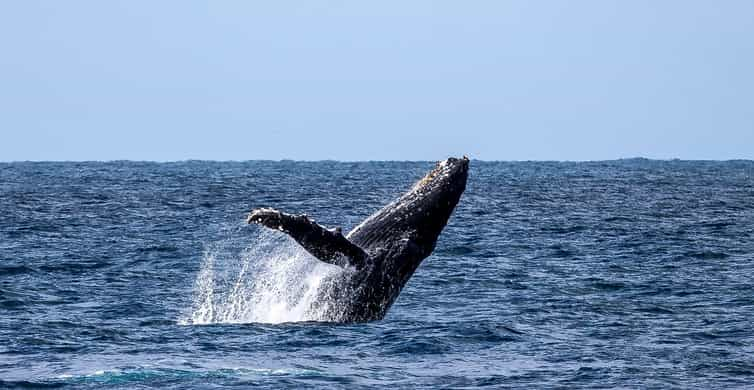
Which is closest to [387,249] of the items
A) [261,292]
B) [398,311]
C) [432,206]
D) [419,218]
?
[419,218]

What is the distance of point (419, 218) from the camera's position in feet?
55.2

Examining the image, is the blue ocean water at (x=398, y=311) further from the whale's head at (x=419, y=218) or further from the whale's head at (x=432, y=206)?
the whale's head at (x=432, y=206)

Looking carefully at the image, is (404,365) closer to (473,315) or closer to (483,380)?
(483,380)

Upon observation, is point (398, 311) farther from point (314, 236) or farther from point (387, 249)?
point (314, 236)

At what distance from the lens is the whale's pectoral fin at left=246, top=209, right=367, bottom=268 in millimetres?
14438

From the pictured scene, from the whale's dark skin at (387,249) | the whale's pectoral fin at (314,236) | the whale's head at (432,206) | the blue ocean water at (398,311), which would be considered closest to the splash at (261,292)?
the blue ocean water at (398,311)

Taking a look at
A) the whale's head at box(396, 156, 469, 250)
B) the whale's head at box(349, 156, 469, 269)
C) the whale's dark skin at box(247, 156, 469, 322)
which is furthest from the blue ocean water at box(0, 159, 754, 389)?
the whale's head at box(396, 156, 469, 250)

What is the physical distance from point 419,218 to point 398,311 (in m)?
3.10

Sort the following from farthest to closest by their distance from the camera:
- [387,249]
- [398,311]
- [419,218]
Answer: [398,311] < [419,218] < [387,249]

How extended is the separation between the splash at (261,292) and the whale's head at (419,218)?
742 mm


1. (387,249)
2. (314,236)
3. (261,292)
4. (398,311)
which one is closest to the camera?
(314,236)

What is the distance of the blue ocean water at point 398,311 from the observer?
14.4 meters

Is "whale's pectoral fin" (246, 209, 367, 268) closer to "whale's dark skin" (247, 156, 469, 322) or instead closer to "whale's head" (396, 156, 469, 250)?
"whale's dark skin" (247, 156, 469, 322)

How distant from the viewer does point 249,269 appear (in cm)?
2850
